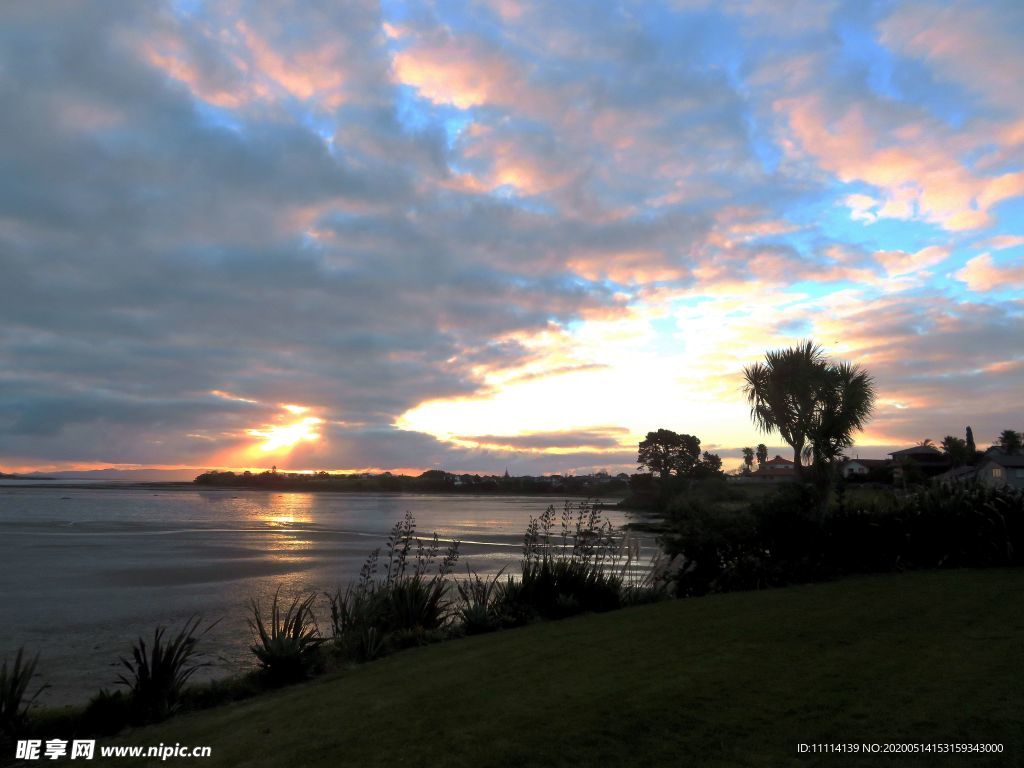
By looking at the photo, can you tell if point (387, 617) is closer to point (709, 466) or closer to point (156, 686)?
point (156, 686)

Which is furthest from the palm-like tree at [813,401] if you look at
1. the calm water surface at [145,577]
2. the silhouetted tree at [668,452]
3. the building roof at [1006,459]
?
the silhouetted tree at [668,452]

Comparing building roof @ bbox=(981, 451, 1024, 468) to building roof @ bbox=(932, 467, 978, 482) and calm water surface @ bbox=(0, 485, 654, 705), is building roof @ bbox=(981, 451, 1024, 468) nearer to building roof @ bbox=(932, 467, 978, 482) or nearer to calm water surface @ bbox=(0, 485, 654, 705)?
building roof @ bbox=(932, 467, 978, 482)

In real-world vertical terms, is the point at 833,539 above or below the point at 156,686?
above

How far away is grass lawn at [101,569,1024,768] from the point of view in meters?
4.48

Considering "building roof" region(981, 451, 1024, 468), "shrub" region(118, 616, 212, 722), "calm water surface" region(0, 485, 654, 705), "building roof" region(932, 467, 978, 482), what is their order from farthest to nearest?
"building roof" region(981, 451, 1024, 468) < "building roof" region(932, 467, 978, 482) < "calm water surface" region(0, 485, 654, 705) < "shrub" region(118, 616, 212, 722)

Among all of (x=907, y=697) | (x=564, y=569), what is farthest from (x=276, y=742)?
(x=564, y=569)

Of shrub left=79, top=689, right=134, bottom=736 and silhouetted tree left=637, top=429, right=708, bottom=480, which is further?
silhouetted tree left=637, top=429, right=708, bottom=480

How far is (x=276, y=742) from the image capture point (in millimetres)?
5344

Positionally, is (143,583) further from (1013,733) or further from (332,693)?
(1013,733)

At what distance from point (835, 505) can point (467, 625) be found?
7795 mm

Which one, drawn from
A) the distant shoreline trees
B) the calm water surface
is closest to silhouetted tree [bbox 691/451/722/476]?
the distant shoreline trees

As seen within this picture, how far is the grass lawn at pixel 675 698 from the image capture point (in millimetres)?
4484

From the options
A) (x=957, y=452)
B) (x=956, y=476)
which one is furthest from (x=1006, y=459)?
(x=956, y=476)

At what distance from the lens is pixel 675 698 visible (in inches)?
209
